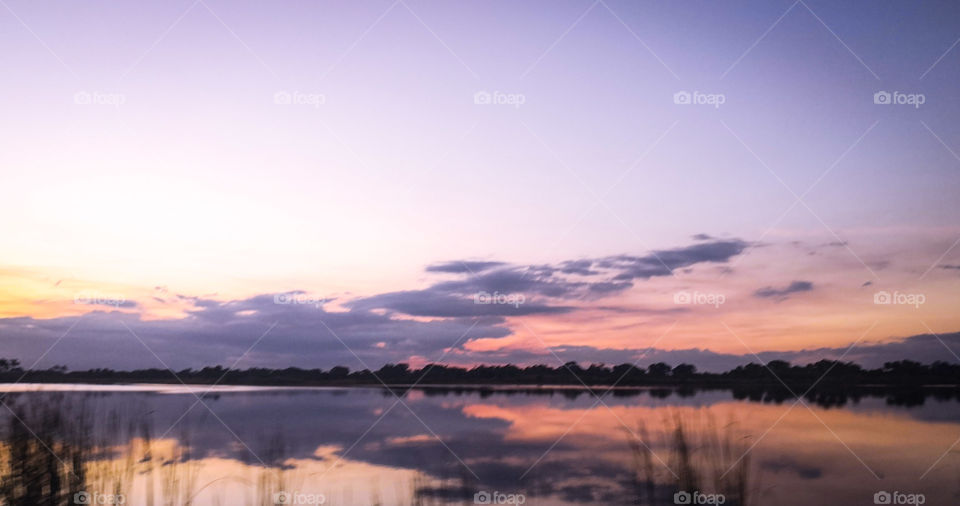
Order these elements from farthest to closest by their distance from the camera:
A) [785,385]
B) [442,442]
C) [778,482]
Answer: [785,385]
[442,442]
[778,482]

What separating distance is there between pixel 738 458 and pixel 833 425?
11.7 m

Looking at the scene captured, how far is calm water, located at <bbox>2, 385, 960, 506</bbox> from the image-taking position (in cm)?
796

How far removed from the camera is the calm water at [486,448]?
7961 millimetres

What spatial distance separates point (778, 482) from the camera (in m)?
11.7

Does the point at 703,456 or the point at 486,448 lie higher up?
the point at 703,456

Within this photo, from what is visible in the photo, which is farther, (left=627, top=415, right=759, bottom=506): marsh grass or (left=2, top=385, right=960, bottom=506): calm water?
(left=2, top=385, right=960, bottom=506): calm water

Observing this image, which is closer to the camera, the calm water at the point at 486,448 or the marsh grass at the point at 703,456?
the marsh grass at the point at 703,456

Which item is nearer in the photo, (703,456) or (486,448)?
(703,456)

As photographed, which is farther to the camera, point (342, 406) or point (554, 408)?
point (342, 406)

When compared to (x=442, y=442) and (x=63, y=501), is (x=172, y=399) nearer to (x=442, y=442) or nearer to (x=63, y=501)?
(x=442, y=442)

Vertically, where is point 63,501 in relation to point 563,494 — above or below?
above

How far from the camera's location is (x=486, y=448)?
15.1m

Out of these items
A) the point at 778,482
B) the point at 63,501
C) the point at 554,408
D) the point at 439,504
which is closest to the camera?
the point at 63,501

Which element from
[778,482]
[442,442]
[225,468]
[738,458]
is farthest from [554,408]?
[738,458]
